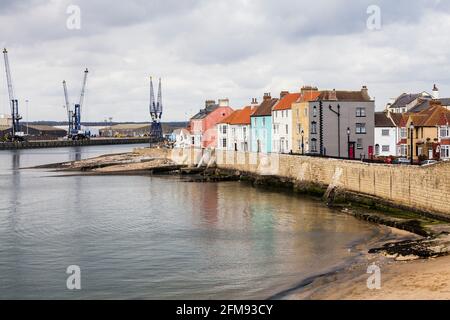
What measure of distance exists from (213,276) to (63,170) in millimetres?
72953

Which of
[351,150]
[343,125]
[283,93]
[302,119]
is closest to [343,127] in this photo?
[343,125]

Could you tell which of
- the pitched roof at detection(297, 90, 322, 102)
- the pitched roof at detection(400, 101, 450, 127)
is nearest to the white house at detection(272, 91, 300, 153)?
the pitched roof at detection(297, 90, 322, 102)

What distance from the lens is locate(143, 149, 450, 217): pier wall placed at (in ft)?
120

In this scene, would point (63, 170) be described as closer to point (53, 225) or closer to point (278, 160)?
point (278, 160)

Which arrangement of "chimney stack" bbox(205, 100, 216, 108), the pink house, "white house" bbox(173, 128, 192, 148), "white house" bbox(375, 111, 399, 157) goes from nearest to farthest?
"white house" bbox(375, 111, 399, 157) → the pink house → "chimney stack" bbox(205, 100, 216, 108) → "white house" bbox(173, 128, 192, 148)

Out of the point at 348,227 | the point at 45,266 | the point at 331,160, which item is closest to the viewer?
the point at 45,266

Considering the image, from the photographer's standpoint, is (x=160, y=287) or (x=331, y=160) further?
(x=331, y=160)

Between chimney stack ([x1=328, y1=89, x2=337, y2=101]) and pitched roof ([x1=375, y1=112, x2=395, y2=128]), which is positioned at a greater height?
chimney stack ([x1=328, y1=89, x2=337, y2=101])

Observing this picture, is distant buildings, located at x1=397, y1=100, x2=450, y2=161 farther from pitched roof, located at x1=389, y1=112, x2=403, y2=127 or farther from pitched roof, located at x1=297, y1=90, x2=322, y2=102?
pitched roof, located at x1=297, y1=90, x2=322, y2=102

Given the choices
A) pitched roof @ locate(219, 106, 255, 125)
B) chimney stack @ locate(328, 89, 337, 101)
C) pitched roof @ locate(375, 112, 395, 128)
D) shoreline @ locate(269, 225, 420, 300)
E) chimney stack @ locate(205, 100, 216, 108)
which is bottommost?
shoreline @ locate(269, 225, 420, 300)

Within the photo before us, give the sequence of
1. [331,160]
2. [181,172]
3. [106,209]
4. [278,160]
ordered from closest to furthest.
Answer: [106,209]
[331,160]
[278,160]
[181,172]

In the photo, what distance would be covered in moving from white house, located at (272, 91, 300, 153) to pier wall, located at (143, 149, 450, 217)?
674 cm
